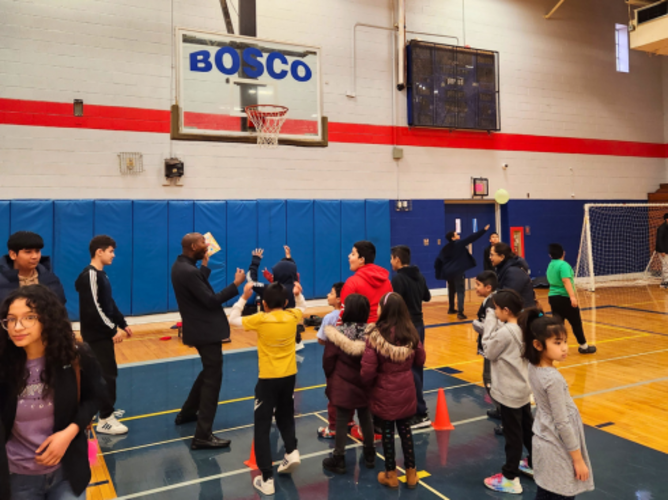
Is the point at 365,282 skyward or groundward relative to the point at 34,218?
groundward

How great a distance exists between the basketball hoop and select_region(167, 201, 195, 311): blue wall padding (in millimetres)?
2835

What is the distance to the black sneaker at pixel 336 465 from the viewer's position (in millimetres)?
3867

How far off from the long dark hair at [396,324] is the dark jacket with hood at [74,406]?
1895mm

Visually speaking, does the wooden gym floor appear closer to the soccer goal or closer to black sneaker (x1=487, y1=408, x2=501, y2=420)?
black sneaker (x1=487, y1=408, x2=501, y2=420)

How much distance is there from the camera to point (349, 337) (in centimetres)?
379

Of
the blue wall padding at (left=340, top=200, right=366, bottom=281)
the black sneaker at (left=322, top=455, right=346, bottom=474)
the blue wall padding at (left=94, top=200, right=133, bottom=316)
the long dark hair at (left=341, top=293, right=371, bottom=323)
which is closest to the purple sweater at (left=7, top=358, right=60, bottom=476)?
the long dark hair at (left=341, top=293, right=371, bottom=323)

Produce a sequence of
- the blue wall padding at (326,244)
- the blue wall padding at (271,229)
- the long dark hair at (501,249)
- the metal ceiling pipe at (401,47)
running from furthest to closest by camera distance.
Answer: the metal ceiling pipe at (401,47)
the blue wall padding at (326,244)
the blue wall padding at (271,229)
the long dark hair at (501,249)

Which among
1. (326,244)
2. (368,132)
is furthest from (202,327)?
(368,132)

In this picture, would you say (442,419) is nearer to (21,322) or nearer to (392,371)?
(392,371)

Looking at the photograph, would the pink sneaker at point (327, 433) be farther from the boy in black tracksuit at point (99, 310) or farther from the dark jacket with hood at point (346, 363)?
the boy in black tracksuit at point (99, 310)

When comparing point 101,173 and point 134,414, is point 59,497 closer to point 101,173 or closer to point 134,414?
point 134,414

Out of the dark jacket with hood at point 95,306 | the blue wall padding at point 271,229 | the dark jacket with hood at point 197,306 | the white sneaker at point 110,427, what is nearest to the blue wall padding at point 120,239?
the blue wall padding at point 271,229

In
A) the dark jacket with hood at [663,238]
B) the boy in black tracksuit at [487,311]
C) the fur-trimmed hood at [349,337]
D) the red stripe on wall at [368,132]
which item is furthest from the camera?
the dark jacket with hood at [663,238]

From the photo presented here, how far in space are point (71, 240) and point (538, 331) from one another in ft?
30.4
